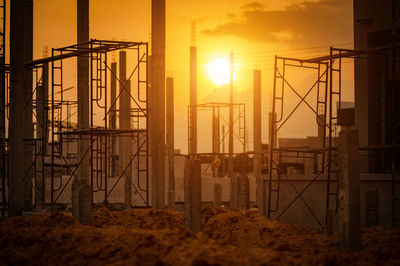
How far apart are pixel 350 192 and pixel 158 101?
32.4ft

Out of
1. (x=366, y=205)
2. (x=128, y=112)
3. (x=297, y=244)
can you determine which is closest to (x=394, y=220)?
(x=366, y=205)

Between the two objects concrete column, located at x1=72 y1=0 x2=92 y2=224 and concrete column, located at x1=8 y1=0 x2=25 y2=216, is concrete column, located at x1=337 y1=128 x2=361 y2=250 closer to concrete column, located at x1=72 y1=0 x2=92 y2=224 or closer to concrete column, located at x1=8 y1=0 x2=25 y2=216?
concrete column, located at x1=72 y1=0 x2=92 y2=224

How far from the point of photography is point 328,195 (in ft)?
54.6

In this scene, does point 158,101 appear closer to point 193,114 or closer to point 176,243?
point 176,243

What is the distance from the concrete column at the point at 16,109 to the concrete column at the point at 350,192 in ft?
39.2

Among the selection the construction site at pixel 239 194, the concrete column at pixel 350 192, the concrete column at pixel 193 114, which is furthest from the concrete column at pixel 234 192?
the concrete column at pixel 193 114

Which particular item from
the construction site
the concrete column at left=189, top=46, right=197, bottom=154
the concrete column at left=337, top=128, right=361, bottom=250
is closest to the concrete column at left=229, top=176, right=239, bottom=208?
the construction site

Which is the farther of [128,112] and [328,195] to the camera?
[128,112]

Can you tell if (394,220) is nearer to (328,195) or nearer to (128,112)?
(328,195)

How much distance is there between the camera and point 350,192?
467 inches

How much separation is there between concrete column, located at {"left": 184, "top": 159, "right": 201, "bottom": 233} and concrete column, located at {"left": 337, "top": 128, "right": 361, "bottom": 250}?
3.48m

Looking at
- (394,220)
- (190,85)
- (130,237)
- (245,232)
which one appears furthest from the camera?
(190,85)

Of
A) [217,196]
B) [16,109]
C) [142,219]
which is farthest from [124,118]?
[142,219]

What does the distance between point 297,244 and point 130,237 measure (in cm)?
381
